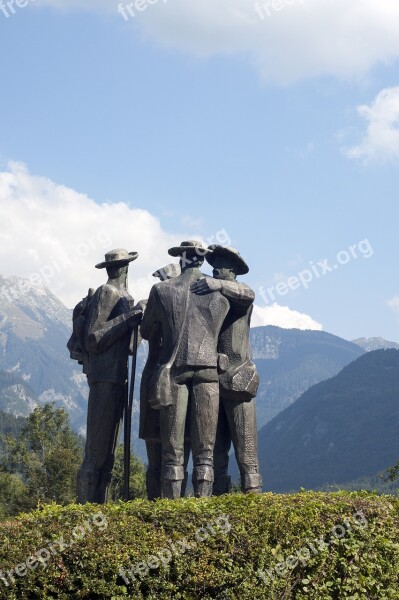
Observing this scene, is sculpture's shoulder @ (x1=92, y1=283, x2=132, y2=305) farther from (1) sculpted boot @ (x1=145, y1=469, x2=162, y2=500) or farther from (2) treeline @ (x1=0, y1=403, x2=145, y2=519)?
(2) treeline @ (x1=0, y1=403, x2=145, y2=519)

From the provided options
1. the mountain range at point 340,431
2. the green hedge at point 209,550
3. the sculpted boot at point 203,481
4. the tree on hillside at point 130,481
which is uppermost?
the mountain range at point 340,431

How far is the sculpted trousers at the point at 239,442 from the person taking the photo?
32.7 ft

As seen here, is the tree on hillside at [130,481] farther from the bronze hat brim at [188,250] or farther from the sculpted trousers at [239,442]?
the bronze hat brim at [188,250]

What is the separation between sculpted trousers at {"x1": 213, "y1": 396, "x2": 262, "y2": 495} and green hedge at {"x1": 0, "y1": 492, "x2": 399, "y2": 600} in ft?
Result: 6.91

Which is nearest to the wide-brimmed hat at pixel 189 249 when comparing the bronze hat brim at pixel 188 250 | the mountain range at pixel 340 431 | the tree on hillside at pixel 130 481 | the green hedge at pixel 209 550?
the bronze hat brim at pixel 188 250

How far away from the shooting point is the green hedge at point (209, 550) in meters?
6.54

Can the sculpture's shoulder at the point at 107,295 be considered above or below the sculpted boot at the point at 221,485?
above

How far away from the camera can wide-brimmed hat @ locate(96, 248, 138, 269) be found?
1091cm

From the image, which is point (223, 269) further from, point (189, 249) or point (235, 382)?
point (235, 382)

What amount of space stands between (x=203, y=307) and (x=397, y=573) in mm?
3586

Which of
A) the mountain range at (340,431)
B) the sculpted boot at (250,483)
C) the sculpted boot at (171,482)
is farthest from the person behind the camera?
the mountain range at (340,431)

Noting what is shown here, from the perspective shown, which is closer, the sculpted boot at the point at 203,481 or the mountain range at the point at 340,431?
the sculpted boot at the point at 203,481

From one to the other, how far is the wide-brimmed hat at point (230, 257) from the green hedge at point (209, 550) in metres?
3.60

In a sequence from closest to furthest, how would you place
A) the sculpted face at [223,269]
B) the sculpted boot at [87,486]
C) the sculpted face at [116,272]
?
the sculpted boot at [87,486] < the sculpted face at [223,269] < the sculpted face at [116,272]
